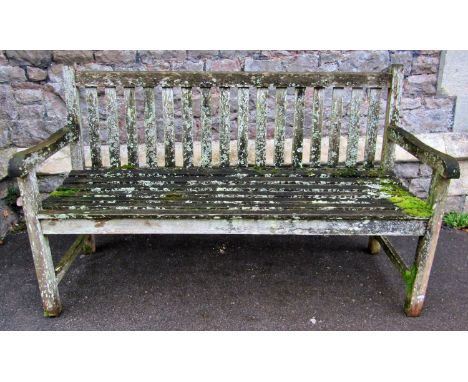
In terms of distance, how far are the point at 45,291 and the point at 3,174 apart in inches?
54.5

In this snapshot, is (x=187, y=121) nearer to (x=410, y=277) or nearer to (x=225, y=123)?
(x=225, y=123)

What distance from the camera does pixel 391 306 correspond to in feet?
9.07

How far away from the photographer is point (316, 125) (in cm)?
311

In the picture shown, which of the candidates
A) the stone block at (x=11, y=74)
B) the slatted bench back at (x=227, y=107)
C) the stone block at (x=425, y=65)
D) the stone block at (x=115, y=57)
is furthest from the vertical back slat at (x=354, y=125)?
the stone block at (x=11, y=74)

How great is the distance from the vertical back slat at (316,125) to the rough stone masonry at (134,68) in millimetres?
656

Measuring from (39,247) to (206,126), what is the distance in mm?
1353

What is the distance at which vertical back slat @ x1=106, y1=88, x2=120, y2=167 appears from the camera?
3043mm

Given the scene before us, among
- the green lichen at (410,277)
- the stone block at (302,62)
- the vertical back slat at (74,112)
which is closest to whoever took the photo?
the green lichen at (410,277)

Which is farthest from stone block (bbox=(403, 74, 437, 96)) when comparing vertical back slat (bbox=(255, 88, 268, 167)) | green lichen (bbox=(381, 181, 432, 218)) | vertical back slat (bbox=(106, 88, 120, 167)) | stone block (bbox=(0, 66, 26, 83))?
stone block (bbox=(0, 66, 26, 83))

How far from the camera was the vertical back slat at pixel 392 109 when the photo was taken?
2990mm

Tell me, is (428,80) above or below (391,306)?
above

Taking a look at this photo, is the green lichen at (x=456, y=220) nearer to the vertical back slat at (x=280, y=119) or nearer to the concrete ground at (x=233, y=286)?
the concrete ground at (x=233, y=286)

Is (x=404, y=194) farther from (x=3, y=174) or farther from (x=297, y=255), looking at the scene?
(x=3, y=174)

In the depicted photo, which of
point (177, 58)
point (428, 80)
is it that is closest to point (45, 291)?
point (177, 58)
